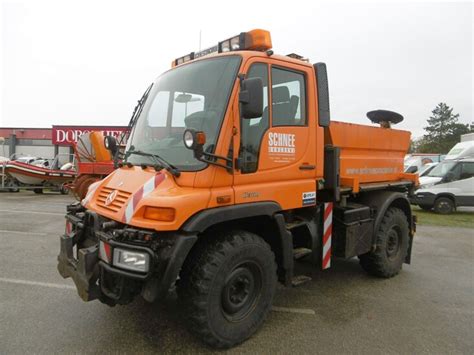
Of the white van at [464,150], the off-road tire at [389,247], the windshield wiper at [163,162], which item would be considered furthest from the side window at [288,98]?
the white van at [464,150]

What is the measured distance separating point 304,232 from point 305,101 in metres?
1.51

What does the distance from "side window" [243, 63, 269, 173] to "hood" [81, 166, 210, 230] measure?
0.52 metres

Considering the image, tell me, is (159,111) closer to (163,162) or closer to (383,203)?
(163,162)

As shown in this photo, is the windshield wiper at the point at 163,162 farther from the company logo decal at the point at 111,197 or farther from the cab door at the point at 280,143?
the cab door at the point at 280,143

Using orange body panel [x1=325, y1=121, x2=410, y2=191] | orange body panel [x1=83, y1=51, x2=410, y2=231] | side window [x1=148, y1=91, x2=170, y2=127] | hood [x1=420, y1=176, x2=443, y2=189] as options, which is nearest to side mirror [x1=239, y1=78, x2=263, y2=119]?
orange body panel [x1=83, y1=51, x2=410, y2=231]

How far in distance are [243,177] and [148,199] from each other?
0.90 m

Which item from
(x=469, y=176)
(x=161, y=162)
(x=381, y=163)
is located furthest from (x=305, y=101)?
(x=469, y=176)

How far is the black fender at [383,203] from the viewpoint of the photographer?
5.02m

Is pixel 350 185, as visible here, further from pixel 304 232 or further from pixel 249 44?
pixel 249 44

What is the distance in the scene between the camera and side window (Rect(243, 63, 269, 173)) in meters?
3.29

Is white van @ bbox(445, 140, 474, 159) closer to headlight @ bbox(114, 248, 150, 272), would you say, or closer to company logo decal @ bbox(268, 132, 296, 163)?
company logo decal @ bbox(268, 132, 296, 163)

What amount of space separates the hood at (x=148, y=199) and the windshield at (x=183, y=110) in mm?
194

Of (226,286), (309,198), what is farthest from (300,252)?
(226,286)

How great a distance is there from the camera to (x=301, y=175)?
12.8ft
